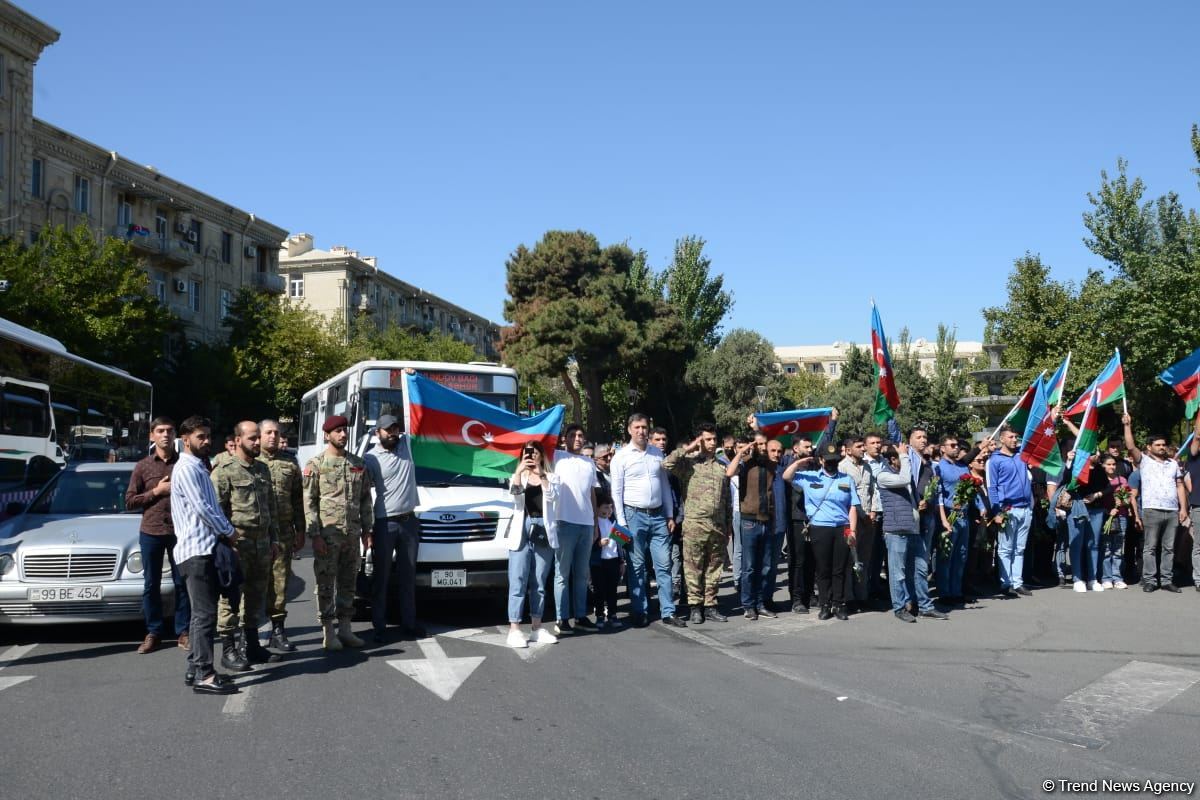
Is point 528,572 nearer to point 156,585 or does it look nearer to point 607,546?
point 607,546

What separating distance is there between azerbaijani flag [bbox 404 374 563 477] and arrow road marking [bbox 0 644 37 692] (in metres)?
3.66

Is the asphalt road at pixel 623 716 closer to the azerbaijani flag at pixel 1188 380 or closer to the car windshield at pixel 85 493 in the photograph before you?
the car windshield at pixel 85 493

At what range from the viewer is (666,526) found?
993 cm

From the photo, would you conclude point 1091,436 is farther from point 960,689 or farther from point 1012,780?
point 1012,780

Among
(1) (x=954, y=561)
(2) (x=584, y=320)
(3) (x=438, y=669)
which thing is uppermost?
(2) (x=584, y=320)

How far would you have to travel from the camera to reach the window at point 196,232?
50800mm

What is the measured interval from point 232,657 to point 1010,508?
29.1ft

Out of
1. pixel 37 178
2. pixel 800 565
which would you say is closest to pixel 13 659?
pixel 800 565

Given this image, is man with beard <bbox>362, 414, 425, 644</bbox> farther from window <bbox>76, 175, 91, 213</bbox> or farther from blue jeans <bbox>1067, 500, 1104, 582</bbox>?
window <bbox>76, 175, 91, 213</bbox>

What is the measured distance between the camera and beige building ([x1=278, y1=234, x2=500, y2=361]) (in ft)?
228

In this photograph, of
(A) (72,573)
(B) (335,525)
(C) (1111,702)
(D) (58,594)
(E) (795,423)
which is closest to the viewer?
(C) (1111,702)

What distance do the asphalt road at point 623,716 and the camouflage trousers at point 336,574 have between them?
0.39 m

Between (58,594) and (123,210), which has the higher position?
(123,210)

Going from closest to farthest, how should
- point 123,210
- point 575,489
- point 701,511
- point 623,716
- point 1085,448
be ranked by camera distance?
point 623,716 < point 575,489 < point 701,511 < point 1085,448 < point 123,210
